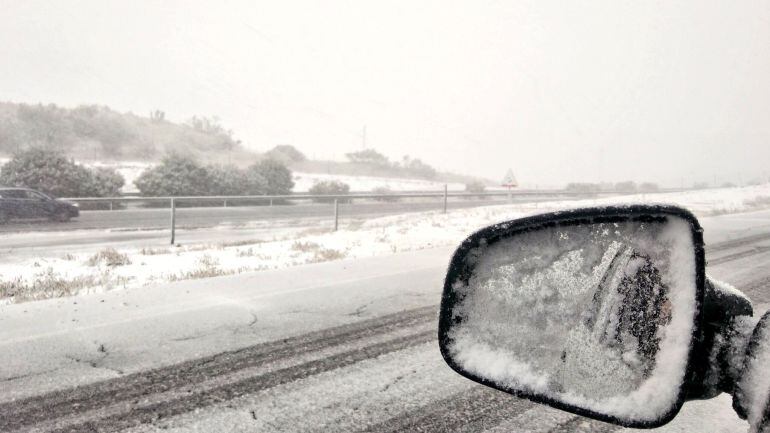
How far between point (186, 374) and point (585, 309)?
282 centimetres

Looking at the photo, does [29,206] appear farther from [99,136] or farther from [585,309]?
[99,136]

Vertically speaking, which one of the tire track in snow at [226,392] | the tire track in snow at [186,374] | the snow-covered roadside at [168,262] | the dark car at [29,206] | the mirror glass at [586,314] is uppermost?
the mirror glass at [586,314]

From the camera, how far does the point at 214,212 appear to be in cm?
2277

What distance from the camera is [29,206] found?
17750 millimetres

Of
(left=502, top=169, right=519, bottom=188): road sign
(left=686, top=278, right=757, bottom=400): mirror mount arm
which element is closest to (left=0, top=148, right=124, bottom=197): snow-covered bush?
(left=502, top=169, right=519, bottom=188): road sign

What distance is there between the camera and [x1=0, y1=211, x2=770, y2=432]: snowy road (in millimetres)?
2586

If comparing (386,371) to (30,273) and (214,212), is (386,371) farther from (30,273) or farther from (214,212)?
(214,212)

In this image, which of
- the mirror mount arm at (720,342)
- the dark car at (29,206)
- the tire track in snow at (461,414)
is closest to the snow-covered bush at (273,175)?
the dark car at (29,206)

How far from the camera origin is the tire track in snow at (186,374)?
2.68 m

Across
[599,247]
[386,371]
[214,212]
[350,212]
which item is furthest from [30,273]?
[350,212]

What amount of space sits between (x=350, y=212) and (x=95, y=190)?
12822 mm

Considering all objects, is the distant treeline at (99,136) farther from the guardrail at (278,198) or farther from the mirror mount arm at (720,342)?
the mirror mount arm at (720,342)

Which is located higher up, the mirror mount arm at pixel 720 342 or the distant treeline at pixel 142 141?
the distant treeline at pixel 142 141

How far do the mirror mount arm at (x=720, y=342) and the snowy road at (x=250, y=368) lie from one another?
5.54 feet
